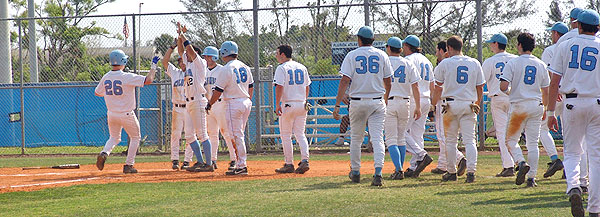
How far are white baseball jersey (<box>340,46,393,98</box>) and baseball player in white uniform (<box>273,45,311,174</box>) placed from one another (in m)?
2.21

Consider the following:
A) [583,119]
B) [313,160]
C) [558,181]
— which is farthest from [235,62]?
[583,119]

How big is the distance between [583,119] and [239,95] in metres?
6.05

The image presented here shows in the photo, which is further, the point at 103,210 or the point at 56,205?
the point at 56,205

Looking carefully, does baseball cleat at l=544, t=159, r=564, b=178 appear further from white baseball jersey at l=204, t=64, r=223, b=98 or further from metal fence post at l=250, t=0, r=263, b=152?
metal fence post at l=250, t=0, r=263, b=152

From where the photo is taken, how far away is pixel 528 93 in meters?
9.30

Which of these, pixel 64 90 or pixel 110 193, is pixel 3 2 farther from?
pixel 110 193

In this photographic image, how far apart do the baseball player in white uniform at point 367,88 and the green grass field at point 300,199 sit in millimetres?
603

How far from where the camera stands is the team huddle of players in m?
6.71

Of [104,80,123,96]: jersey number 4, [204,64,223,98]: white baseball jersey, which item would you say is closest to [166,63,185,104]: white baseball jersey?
[204,64,223,98]: white baseball jersey

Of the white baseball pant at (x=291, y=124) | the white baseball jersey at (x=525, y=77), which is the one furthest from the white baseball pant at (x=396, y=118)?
the white baseball pant at (x=291, y=124)

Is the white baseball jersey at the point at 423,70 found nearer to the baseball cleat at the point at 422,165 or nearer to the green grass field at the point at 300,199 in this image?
the baseball cleat at the point at 422,165

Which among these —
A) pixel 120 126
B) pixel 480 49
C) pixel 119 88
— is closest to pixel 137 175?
pixel 120 126

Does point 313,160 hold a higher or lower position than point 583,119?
lower

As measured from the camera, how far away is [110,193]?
30.6 ft
